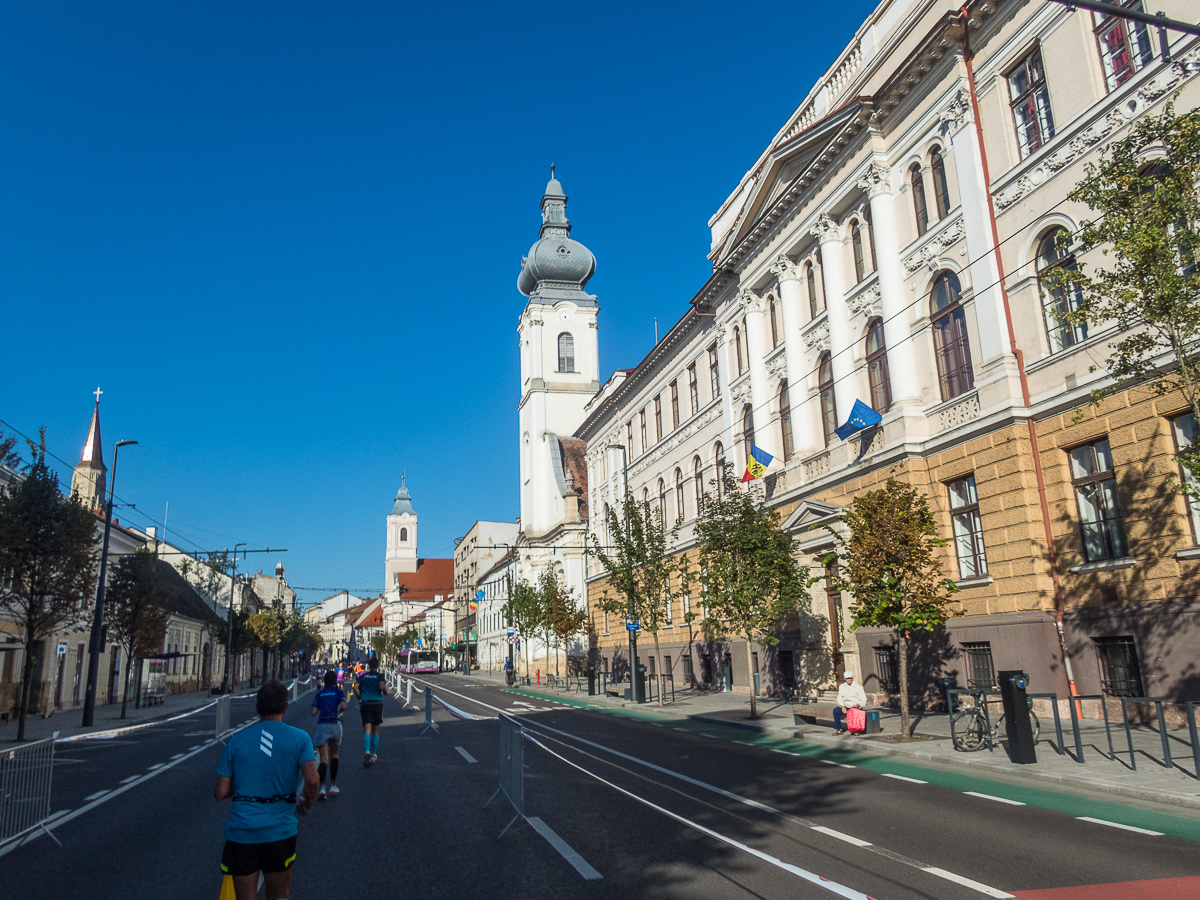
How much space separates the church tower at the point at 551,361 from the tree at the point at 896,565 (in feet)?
175

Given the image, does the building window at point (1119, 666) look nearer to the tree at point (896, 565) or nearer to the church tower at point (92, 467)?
the tree at point (896, 565)

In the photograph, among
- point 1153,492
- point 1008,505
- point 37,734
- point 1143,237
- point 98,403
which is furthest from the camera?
point 98,403

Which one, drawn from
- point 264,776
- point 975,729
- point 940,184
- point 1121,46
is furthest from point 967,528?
point 264,776

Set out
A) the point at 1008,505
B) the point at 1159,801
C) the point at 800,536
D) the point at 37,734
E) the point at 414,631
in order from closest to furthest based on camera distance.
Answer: the point at 1159,801
the point at 1008,505
the point at 37,734
the point at 800,536
the point at 414,631

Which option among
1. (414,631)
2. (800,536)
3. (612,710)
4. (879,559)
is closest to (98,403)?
(612,710)

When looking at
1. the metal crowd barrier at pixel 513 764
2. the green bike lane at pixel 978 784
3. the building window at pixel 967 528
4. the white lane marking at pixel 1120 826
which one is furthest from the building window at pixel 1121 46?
the metal crowd barrier at pixel 513 764

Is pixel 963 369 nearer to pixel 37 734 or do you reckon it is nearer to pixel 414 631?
pixel 37 734

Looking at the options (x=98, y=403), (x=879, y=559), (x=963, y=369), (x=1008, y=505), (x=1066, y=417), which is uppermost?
(x=98, y=403)

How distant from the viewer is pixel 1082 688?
53.5 ft

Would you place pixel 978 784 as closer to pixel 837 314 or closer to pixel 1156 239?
pixel 1156 239

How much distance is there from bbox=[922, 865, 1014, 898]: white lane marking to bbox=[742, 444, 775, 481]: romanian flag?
2152cm

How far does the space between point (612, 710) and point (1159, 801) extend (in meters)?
21.0

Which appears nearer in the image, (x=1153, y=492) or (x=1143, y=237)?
(x=1143, y=237)

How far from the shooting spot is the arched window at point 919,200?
22.0m
